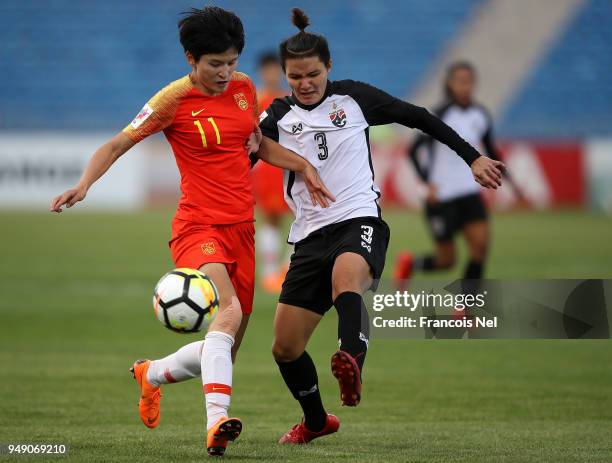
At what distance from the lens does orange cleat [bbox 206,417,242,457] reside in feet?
18.0

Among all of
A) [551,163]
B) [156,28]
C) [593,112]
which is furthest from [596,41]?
[156,28]

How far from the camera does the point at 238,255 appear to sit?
6387 millimetres

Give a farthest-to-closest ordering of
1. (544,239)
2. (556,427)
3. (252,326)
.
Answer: (544,239)
(252,326)
(556,427)

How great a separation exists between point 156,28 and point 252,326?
2226 cm

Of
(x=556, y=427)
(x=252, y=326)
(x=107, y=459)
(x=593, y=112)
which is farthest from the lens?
(x=593, y=112)

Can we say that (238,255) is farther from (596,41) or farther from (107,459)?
(596,41)

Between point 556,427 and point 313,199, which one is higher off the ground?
point 313,199

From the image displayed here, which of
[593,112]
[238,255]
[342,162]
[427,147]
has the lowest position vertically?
[238,255]

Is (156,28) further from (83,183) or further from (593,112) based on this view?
(83,183)

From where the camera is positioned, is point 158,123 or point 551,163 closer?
point 158,123

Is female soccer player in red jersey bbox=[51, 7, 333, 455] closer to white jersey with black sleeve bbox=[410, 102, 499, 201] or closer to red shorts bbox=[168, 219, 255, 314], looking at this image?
red shorts bbox=[168, 219, 255, 314]

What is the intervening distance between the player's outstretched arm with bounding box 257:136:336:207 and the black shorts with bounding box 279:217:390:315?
19 cm

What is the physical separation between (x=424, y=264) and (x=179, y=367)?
7.09 metres

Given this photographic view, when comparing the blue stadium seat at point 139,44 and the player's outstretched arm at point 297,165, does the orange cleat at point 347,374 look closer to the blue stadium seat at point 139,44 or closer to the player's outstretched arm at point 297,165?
the player's outstretched arm at point 297,165
